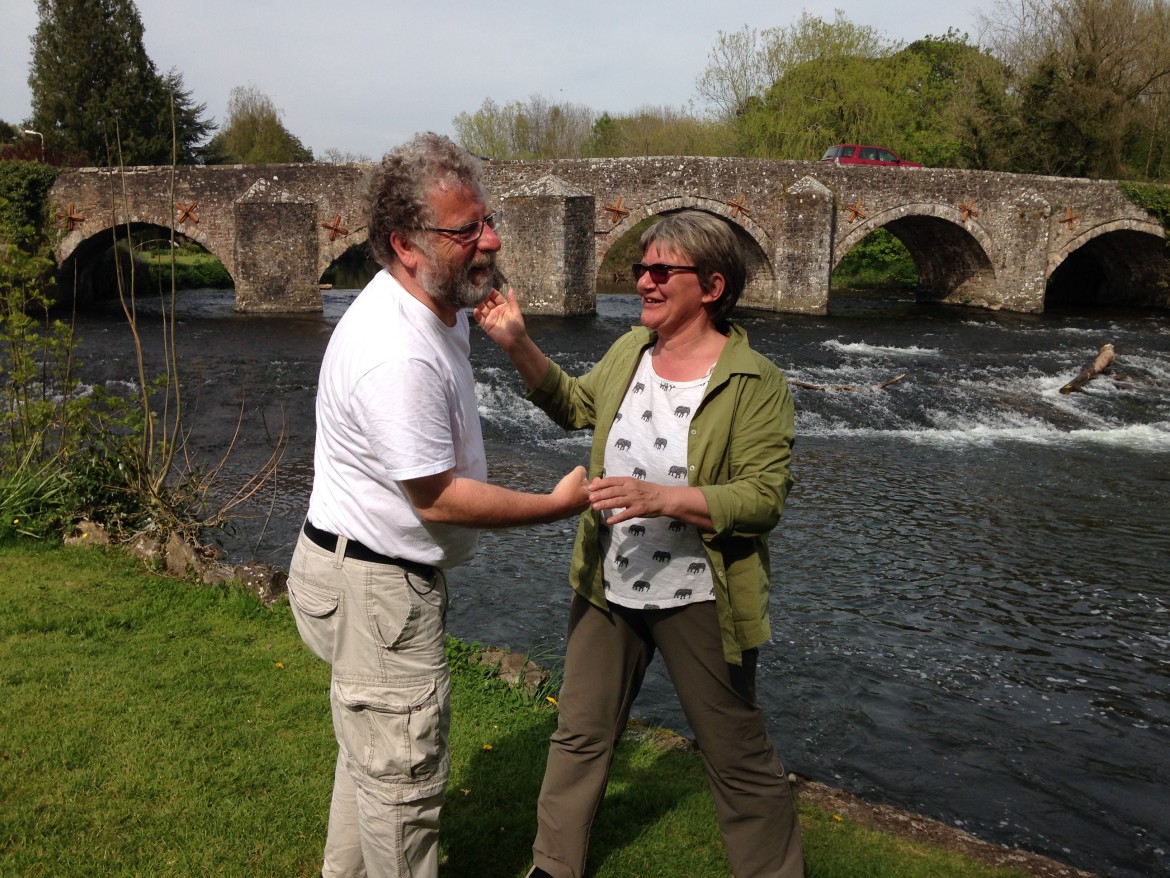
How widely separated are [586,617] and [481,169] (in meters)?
1.26

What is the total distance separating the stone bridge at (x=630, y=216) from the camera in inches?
853

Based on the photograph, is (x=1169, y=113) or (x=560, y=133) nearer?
(x=1169, y=113)

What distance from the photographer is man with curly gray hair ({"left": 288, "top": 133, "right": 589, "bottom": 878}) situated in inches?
89.8

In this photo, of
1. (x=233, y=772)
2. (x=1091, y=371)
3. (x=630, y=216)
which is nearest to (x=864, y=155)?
(x=630, y=216)

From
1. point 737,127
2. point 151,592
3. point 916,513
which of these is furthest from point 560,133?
point 151,592

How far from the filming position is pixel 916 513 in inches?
352

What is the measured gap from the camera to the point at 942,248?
27.0 m

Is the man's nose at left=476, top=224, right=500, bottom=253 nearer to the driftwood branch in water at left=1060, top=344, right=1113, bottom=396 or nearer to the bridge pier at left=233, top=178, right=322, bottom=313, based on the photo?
the driftwood branch in water at left=1060, top=344, right=1113, bottom=396

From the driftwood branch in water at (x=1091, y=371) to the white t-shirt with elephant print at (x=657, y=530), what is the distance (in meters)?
13.5

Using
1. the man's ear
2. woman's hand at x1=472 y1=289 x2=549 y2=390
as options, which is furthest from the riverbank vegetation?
the man's ear

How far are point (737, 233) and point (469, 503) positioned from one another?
20.7m

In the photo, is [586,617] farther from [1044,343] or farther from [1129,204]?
[1129,204]

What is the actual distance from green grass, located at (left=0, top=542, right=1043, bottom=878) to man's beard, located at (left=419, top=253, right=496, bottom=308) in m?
1.70

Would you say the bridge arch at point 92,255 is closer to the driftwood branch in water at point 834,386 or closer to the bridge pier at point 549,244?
the bridge pier at point 549,244
